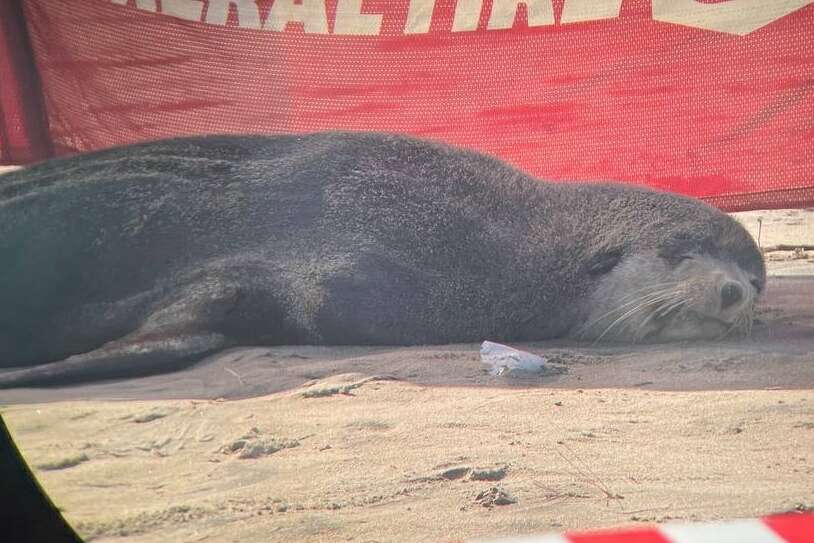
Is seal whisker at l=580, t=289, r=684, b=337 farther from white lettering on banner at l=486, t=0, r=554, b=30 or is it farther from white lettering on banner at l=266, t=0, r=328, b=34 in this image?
white lettering on banner at l=266, t=0, r=328, b=34

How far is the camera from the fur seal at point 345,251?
9.87 feet

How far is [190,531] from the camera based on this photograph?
195 centimetres

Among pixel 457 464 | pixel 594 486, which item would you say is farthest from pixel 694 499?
pixel 457 464

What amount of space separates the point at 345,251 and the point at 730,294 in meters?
1.15

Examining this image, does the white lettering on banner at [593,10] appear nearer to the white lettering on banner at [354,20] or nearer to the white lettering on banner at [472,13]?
the white lettering on banner at [472,13]

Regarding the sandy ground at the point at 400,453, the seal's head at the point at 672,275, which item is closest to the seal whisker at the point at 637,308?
the seal's head at the point at 672,275

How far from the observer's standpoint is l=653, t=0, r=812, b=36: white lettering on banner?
266 cm

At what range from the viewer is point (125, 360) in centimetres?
271

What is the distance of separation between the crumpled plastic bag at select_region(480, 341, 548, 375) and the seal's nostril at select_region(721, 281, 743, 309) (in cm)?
79

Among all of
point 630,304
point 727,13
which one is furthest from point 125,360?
point 727,13

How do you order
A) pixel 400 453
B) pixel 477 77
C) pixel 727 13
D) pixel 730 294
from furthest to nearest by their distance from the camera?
pixel 730 294 < pixel 727 13 < pixel 477 77 < pixel 400 453

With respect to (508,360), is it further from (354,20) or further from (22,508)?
(22,508)

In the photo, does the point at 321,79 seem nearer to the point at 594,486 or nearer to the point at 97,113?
the point at 97,113

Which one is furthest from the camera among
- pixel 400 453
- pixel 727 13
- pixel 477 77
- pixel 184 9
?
pixel 727 13
